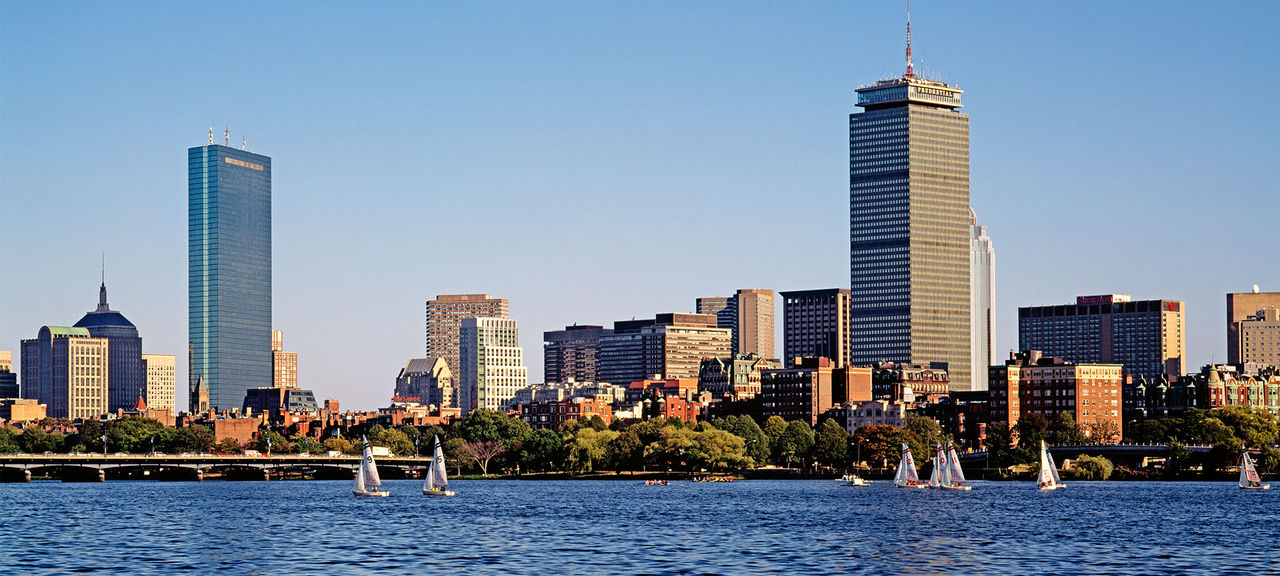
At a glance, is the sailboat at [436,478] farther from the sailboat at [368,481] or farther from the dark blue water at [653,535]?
the dark blue water at [653,535]

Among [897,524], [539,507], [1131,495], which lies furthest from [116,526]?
[1131,495]

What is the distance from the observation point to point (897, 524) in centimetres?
13162

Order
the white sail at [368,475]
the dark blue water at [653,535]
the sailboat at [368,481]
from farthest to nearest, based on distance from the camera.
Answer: the white sail at [368,475], the sailboat at [368,481], the dark blue water at [653,535]

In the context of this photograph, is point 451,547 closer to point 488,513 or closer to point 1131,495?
point 488,513

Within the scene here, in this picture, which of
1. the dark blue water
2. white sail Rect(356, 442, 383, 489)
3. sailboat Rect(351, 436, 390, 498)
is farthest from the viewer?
white sail Rect(356, 442, 383, 489)

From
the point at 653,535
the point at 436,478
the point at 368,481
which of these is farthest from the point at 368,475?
the point at 653,535

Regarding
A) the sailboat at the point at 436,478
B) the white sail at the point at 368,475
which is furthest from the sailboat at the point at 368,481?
the sailboat at the point at 436,478

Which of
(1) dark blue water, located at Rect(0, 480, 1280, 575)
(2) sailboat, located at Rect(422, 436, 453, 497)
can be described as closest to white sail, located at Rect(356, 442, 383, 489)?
(1) dark blue water, located at Rect(0, 480, 1280, 575)

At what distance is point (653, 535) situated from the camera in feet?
394

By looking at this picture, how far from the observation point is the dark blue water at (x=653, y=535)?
9712cm

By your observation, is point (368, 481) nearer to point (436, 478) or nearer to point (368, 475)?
point (368, 475)

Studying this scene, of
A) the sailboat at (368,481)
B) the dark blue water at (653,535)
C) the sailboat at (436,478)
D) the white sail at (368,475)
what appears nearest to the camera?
the dark blue water at (653,535)

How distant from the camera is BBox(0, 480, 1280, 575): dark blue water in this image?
97125mm

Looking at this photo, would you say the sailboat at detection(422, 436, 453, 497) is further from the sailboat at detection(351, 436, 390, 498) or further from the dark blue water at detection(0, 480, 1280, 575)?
the dark blue water at detection(0, 480, 1280, 575)
